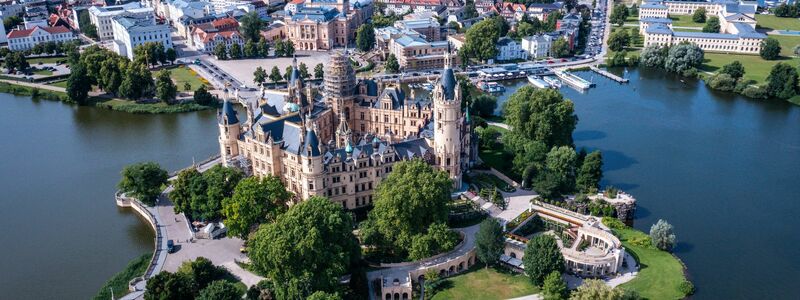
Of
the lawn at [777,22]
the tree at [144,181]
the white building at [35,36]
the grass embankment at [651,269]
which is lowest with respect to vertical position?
the grass embankment at [651,269]

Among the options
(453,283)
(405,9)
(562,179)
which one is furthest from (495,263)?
(405,9)

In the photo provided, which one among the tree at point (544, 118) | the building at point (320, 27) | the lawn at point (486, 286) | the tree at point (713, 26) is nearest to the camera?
the lawn at point (486, 286)

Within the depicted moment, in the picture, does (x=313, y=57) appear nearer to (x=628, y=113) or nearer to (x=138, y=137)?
(x=138, y=137)

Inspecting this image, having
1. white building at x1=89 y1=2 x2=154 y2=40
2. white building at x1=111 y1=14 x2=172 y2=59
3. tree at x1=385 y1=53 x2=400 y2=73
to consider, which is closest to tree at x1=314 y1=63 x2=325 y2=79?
tree at x1=385 y1=53 x2=400 y2=73

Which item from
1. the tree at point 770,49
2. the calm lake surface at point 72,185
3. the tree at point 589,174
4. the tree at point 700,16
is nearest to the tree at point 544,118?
the tree at point 589,174

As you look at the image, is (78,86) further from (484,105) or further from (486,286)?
(486,286)

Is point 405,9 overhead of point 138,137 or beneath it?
overhead

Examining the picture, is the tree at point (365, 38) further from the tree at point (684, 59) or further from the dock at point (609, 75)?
the tree at point (684, 59)

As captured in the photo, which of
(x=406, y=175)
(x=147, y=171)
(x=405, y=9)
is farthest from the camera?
(x=405, y=9)
